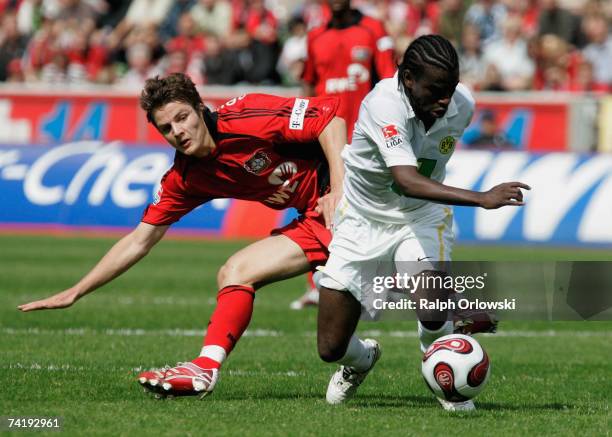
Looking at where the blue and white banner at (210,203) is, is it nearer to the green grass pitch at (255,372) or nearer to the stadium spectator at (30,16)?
the green grass pitch at (255,372)

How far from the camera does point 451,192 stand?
625 centimetres

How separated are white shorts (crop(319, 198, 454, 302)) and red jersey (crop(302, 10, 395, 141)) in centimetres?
553

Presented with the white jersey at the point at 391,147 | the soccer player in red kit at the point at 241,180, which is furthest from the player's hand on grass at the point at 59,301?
the white jersey at the point at 391,147

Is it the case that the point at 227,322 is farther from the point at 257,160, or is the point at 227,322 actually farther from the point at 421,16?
the point at 421,16

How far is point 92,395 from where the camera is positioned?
281 inches

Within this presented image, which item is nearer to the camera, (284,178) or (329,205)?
(329,205)

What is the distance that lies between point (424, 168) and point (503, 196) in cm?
92

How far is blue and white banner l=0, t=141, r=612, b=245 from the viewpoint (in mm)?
17766

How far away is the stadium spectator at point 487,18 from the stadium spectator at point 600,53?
1.76 m

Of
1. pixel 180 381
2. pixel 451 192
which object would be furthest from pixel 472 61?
pixel 451 192

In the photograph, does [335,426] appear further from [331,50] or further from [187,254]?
[187,254]

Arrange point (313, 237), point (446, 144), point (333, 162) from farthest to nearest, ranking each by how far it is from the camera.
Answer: point (313, 237) < point (333, 162) < point (446, 144)

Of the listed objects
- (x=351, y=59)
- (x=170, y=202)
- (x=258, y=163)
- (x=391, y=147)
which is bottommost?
(x=351, y=59)

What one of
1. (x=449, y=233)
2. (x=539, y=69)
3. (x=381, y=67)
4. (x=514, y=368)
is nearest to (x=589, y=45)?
(x=539, y=69)
